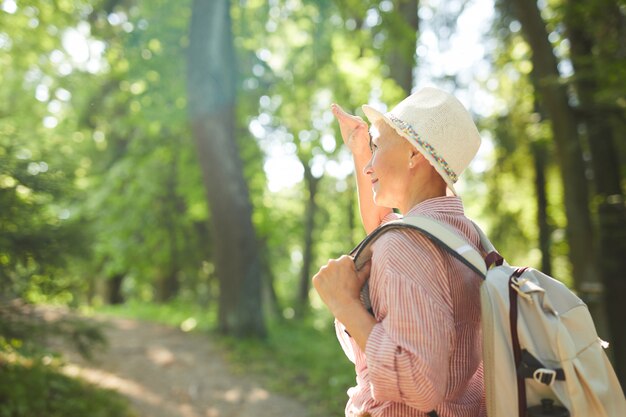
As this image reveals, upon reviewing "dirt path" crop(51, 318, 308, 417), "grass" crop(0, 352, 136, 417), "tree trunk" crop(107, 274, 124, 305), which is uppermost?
"grass" crop(0, 352, 136, 417)

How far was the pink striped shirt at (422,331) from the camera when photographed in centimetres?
166

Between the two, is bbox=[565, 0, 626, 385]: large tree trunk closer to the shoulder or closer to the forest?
the forest

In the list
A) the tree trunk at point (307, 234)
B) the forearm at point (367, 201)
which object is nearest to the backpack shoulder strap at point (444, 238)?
the forearm at point (367, 201)

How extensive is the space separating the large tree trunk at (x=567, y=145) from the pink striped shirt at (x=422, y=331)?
7.06m

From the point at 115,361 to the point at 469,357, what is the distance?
8250 millimetres

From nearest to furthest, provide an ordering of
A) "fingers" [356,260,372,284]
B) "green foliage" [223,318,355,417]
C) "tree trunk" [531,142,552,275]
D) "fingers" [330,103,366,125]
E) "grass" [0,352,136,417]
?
"fingers" [356,260,372,284] → "fingers" [330,103,366,125] → "grass" [0,352,136,417] → "green foliage" [223,318,355,417] → "tree trunk" [531,142,552,275]

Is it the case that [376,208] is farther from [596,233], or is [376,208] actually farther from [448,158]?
[596,233]

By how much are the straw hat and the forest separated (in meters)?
4.71

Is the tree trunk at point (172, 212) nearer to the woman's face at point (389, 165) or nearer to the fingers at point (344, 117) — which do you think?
the fingers at point (344, 117)

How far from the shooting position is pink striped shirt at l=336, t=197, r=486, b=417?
65.2 inches

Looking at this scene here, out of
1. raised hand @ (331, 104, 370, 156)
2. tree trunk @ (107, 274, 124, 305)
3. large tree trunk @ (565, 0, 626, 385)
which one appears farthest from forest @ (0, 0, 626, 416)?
raised hand @ (331, 104, 370, 156)

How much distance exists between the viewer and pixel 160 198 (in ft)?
53.9

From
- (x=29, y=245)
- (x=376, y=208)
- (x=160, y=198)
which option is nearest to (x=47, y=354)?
(x=29, y=245)

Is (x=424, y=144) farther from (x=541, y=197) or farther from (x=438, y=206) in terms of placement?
(x=541, y=197)
